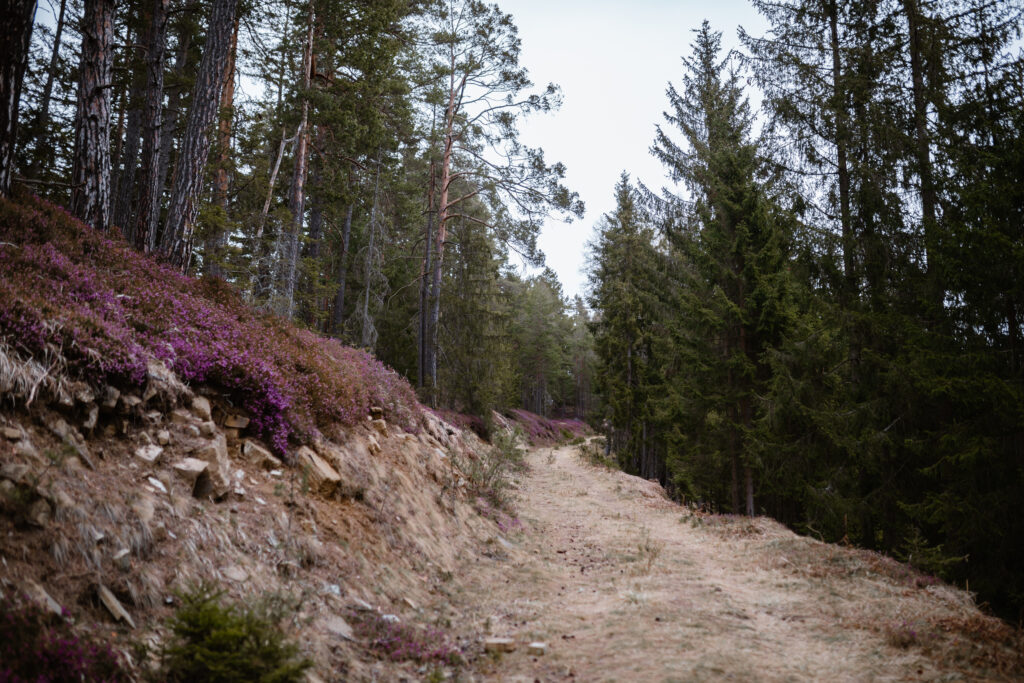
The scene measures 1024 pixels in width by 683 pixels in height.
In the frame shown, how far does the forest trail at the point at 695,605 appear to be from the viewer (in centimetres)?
454

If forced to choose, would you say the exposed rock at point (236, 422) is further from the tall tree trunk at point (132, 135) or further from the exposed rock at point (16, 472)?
the tall tree trunk at point (132, 135)

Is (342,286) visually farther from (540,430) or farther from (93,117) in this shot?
(540,430)

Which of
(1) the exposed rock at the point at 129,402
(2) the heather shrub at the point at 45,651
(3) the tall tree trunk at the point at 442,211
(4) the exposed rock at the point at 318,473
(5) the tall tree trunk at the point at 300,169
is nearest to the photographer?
(2) the heather shrub at the point at 45,651

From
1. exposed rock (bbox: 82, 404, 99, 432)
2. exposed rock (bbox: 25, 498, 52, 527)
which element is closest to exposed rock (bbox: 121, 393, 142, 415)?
exposed rock (bbox: 82, 404, 99, 432)

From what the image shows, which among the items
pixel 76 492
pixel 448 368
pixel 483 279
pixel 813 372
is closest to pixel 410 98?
pixel 483 279

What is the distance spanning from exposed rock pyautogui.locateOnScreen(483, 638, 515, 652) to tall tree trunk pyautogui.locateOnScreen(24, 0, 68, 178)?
66.3 ft

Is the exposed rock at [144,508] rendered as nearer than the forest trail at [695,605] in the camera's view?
Yes

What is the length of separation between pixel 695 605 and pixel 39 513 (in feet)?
20.2

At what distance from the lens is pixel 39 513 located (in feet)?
9.99

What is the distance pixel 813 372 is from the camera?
42.9ft

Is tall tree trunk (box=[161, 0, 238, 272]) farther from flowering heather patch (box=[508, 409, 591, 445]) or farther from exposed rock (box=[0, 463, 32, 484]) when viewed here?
flowering heather patch (box=[508, 409, 591, 445])

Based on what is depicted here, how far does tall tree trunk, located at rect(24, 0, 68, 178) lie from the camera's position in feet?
54.3

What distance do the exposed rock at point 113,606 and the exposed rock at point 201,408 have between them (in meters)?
2.51

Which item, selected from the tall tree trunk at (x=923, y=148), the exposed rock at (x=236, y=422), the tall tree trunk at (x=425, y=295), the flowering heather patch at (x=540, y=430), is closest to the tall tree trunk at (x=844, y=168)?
the tall tree trunk at (x=923, y=148)
